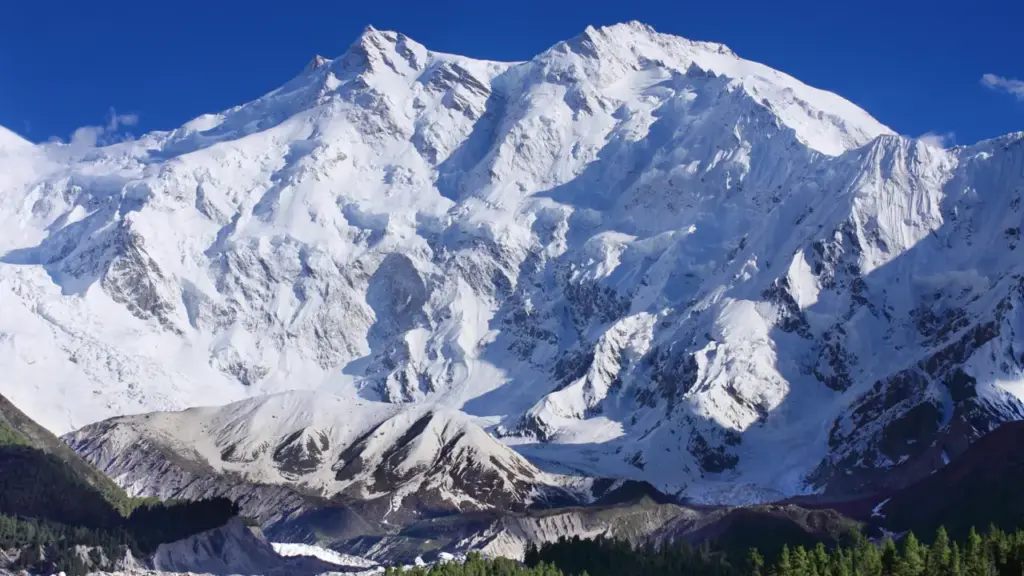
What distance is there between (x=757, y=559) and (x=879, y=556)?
15.0m

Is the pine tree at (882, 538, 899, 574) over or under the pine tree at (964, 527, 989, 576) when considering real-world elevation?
over

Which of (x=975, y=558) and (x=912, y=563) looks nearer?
(x=975, y=558)

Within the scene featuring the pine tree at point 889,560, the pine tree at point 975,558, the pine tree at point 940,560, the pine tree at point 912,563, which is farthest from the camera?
the pine tree at point 889,560

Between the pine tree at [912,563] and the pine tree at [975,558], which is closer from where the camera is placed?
the pine tree at [975,558]

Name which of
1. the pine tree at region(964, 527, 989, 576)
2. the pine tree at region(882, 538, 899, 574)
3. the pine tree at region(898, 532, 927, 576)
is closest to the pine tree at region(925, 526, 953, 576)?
the pine tree at region(898, 532, 927, 576)

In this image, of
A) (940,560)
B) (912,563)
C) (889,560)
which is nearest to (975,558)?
(940,560)

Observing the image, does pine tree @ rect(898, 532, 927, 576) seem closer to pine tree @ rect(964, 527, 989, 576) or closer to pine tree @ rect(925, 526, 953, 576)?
pine tree @ rect(925, 526, 953, 576)

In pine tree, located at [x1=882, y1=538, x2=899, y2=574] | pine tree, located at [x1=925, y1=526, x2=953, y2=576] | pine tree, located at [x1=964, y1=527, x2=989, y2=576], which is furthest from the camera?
pine tree, located at [x1=882, y1=538, x2=899, y2=574]

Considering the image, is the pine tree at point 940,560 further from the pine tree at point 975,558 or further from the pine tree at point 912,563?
the pine tree at point 975,558

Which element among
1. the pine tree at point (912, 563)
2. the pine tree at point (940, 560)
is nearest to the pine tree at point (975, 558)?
the pine tree at point (940, 560)

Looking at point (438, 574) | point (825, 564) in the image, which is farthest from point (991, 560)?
point (438, 574)

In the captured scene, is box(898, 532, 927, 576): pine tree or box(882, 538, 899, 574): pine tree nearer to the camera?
box(898, 532, 927, 576): pine tree

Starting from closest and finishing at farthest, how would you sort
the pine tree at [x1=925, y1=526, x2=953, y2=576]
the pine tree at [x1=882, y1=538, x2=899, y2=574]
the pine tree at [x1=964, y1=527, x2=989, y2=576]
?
1. the pine tree at [x1=964, y1=527, x2=989, y2=576]
2. the pine tree at [x1=925, y1=526, x2=953, y2=576]
3. the pine tree at [x1=882, y1=538, x2=899, y2=574]

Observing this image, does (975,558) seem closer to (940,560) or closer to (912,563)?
(940,560)
